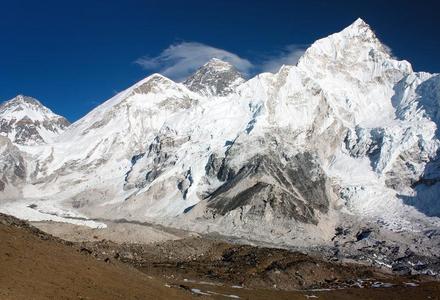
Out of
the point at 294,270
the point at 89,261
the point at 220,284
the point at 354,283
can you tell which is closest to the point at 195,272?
the point at 220,284

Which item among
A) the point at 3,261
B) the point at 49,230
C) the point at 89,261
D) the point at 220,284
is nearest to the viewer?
the point at 3,261

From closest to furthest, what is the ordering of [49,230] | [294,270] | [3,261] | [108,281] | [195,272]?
[3,261] < [108,281] < [195,272] < [294,270] < [49,230]

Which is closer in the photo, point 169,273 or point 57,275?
point 57,275

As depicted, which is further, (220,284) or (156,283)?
(220,284)

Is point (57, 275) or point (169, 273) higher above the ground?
point (169, 273)

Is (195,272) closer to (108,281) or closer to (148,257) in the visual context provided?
(148,257)

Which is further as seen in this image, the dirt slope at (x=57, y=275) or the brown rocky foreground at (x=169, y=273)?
the brown rocky foreground at (x=169, y=273)

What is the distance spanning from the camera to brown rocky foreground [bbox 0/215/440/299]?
41469 millimetres

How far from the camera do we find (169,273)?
70.4m

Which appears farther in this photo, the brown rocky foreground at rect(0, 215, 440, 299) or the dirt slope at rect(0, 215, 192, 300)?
the brown rocky foreground at rect(0, 215, 440, 299)

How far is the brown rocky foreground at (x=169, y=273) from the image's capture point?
1633 inches

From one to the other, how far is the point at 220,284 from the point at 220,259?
19.1 m

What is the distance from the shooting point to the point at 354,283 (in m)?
79.2

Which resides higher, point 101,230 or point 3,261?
point 101,230
